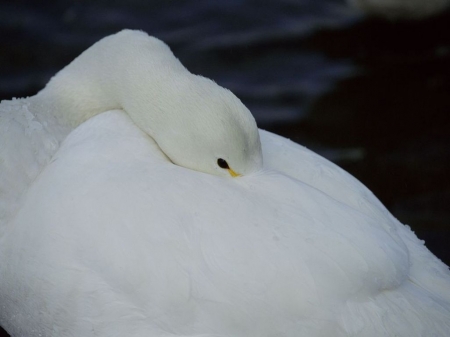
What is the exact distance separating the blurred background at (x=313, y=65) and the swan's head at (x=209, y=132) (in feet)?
6.47

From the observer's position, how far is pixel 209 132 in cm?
288

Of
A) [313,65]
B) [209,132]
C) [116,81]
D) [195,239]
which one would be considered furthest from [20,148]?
[313,65]

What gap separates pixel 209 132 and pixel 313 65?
3279 millimetres

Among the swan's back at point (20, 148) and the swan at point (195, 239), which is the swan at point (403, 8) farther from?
the swan's back at point (20, 148)

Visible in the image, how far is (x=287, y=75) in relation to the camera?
5.91 metres

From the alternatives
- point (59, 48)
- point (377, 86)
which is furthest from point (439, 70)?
point (59, 48)

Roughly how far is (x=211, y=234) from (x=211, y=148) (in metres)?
0.37

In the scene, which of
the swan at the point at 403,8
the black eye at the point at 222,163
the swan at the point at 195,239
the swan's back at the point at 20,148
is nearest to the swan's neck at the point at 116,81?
the swan at the point at 195,239

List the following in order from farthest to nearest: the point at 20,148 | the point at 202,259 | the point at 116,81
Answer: the point at 116,81 < the point at 20,148 < the point at 202,259

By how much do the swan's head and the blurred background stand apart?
6.47 feet

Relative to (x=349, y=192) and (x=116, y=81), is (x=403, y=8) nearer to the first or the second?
(x=116, y=81)

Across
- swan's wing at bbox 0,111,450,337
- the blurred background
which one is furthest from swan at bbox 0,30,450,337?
the blurred background

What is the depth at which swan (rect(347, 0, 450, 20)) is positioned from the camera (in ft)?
20.5

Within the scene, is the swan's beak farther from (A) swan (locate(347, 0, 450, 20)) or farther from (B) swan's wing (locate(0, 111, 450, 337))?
(A) swan (locate(347, 0, 450, 20))
